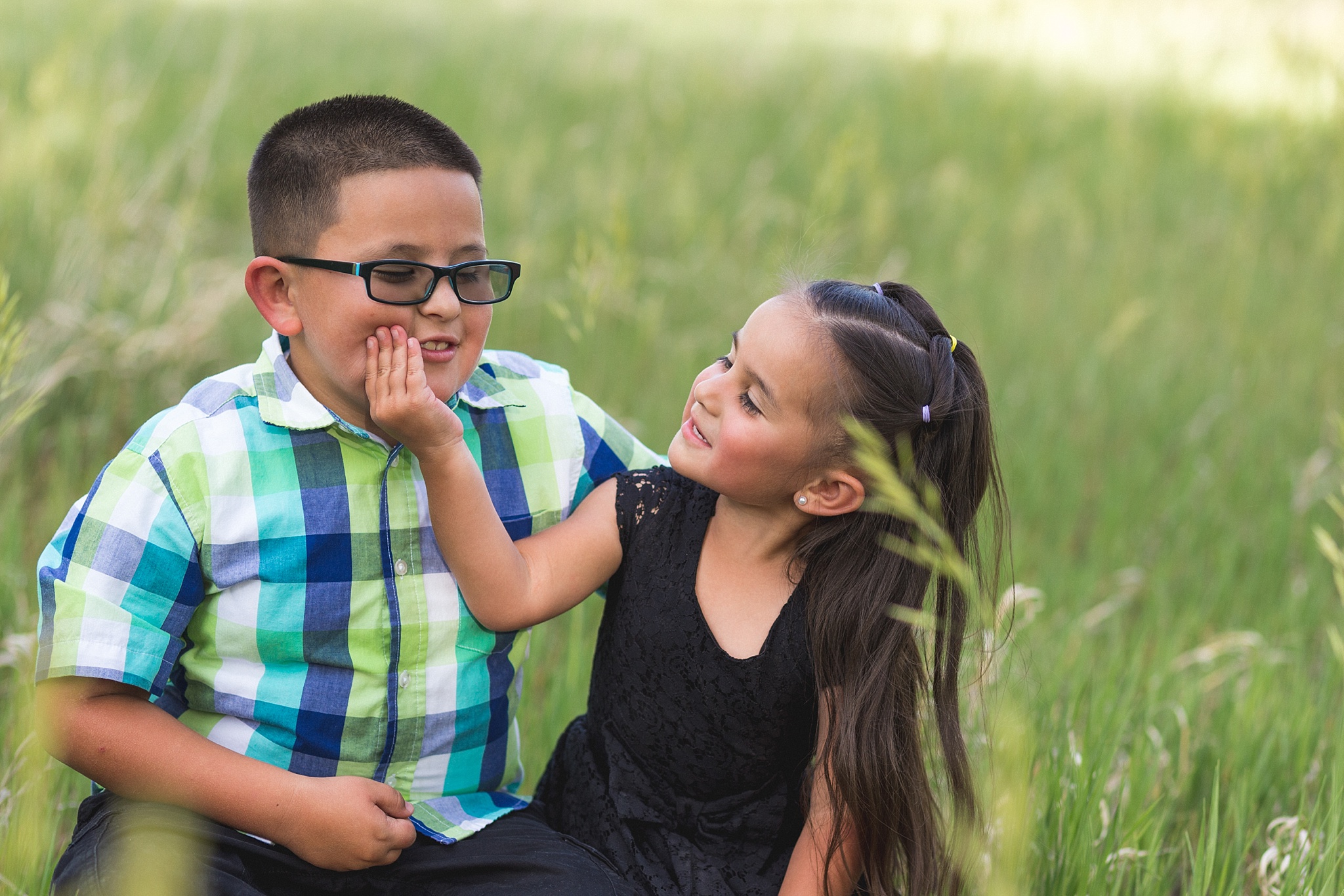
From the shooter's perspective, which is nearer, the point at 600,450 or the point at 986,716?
the point at 986,716

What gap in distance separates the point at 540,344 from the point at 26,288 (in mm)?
1609

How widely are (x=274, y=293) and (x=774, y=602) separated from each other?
911 mm

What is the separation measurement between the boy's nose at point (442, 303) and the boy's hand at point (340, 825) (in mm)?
674

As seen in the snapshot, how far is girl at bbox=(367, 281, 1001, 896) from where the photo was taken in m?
1.70

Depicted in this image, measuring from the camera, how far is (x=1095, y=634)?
314cm

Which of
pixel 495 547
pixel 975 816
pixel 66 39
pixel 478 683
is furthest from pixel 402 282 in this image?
pixel 66 39

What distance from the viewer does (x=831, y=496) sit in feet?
5.75

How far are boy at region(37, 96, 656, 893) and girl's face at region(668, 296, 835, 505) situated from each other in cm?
38

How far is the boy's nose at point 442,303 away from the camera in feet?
5.18

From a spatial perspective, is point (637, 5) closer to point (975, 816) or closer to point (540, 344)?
point (540, 344)

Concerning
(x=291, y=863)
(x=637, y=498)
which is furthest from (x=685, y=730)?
(x=291, y=863)

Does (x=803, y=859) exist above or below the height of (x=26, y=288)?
below

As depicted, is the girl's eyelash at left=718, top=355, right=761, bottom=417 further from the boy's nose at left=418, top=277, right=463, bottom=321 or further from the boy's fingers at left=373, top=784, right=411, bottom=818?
the boy's fingers at left=373, top=784, right=411, bottom=818

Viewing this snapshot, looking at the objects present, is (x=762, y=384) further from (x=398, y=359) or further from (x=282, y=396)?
(x=282, y=396)
